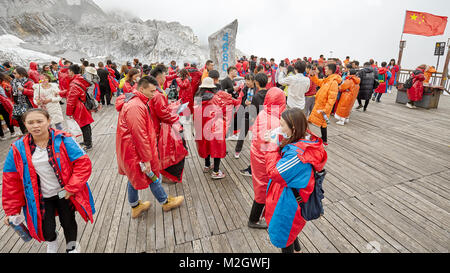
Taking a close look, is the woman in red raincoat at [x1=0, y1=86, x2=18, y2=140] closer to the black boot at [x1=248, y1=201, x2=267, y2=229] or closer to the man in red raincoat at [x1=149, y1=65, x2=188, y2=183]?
the man in red raincoat at [x1=149, y1=65, x2=188, y2=183]

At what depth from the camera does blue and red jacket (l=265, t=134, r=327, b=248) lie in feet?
5.15

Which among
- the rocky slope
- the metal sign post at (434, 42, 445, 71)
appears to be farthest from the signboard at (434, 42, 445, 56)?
the rocky slope

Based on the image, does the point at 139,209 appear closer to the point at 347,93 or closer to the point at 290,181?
the point at 290,181

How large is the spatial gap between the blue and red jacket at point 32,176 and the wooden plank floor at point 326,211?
34.0 inches

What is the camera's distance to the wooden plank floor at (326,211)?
239cm

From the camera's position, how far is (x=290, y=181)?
1.61 m

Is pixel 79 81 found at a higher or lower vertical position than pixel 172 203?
higher

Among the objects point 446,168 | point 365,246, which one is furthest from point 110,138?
point 446,168

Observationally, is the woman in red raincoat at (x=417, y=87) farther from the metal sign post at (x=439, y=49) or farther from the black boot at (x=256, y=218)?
the black boot at (x=256, y=218)

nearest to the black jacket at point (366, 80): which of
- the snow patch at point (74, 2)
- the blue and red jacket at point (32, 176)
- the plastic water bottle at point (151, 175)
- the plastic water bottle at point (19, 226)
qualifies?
the plastic water bottle at point (151, 175)

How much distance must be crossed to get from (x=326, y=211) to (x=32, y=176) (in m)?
3.34

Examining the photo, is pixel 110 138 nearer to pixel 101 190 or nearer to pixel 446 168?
pixel 101 190

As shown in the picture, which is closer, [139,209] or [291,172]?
[291,172]

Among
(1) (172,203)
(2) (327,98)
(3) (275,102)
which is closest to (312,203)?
(3) (275,102)
